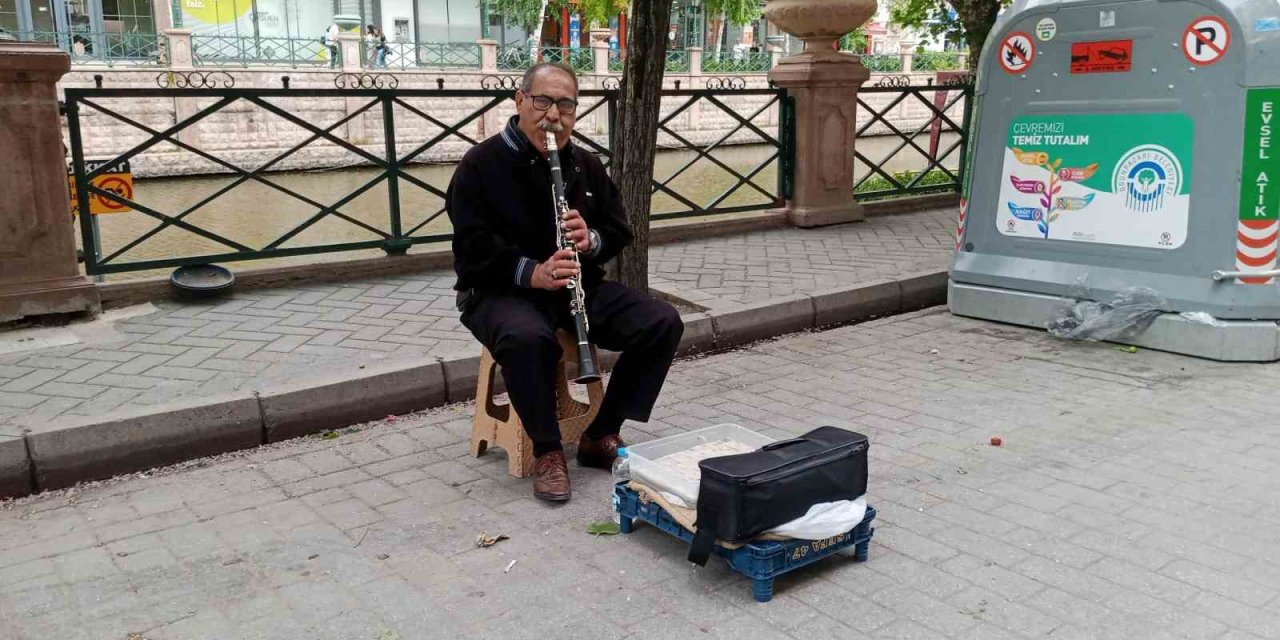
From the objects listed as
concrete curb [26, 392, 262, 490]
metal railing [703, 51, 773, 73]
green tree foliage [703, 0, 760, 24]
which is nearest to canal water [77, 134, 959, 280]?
concrete curb [26, 392, 262, 490]

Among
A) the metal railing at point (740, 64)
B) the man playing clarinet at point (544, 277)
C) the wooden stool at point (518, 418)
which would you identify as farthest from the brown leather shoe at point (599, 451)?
the metal railing at point (740, 64)

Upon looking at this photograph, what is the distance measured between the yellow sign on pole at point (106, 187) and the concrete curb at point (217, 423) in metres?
2.55

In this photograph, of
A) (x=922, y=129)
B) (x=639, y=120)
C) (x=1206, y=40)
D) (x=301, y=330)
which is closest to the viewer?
(x=1206, y=40)

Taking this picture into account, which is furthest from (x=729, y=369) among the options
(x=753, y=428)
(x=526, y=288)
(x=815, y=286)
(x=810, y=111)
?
(x=810, y=111)

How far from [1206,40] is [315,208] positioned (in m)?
9.56

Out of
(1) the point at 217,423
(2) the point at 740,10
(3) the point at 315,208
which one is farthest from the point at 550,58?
(1) the point at 217,423

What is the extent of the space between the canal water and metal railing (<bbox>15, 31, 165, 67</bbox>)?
859 centimetres

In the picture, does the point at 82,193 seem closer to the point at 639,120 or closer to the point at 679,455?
the point at 639,120

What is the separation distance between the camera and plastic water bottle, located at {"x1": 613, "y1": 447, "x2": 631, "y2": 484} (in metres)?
3.74

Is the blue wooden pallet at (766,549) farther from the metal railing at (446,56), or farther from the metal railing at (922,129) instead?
the metal railing at (446,56)

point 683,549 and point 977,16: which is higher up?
point 977,16

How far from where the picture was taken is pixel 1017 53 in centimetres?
681

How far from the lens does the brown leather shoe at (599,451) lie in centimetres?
441

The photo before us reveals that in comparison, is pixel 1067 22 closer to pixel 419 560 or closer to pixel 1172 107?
pixel 1172 107
